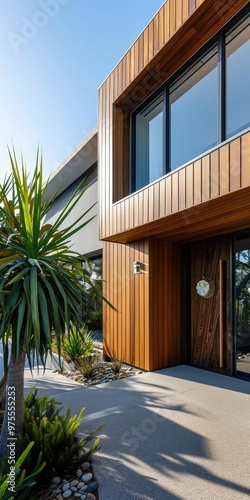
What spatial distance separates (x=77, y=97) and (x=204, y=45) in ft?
13.1

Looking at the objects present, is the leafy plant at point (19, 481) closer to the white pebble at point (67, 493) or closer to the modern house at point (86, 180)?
the white pebble at point (67, 493)

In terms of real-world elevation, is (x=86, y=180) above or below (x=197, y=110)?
above

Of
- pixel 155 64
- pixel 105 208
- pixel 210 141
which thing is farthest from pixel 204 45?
pixel 105 208

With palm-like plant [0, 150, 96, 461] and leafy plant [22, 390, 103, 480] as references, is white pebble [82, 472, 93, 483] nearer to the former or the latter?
leafy plant [22, 390, 103, 480]

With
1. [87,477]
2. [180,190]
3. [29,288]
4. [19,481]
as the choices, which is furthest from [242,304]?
[19,481]

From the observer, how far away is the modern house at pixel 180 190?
3.55 meters

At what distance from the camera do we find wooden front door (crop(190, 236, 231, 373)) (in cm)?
479

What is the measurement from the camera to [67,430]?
99.0 inches

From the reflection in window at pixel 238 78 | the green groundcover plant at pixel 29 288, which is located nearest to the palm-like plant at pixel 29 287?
the green groundcover plant at pixel 29 288

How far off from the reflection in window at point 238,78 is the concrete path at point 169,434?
3.28m

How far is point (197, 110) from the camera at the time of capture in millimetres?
4133

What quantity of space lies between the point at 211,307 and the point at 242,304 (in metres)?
0.55

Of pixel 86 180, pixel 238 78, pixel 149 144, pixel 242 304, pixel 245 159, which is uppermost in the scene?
pixel 86 180

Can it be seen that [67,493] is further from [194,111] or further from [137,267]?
[194,111]
